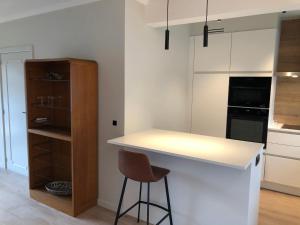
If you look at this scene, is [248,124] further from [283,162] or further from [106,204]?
[106,204]

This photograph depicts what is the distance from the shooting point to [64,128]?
131 inches

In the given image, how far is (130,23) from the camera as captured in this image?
2820 mm

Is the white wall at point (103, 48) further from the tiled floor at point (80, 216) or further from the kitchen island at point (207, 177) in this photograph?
the kitchen island at point (207, 177)

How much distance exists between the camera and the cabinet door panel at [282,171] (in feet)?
11.2

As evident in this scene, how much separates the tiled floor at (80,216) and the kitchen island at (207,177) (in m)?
0.63

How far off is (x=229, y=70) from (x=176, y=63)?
2.83 feet

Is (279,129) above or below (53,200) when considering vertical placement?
above

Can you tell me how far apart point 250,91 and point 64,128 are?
281 cm

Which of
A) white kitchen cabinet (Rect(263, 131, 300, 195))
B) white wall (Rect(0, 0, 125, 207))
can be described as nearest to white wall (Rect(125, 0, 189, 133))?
white wall (Rect(0, 0, 125, 207))

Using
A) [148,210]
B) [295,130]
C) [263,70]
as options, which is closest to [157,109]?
[148,210]

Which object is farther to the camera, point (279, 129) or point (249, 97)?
point (249, 97)

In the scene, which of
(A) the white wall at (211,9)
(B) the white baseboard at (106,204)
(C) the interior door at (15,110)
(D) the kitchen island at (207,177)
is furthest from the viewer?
(C) the interior door at (15,110)

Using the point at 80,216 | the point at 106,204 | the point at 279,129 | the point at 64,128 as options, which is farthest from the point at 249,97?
the point at 80,216

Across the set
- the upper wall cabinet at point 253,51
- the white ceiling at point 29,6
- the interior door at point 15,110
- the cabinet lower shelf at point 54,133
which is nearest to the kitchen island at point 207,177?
the cabinet lower shelf at point 54,133
